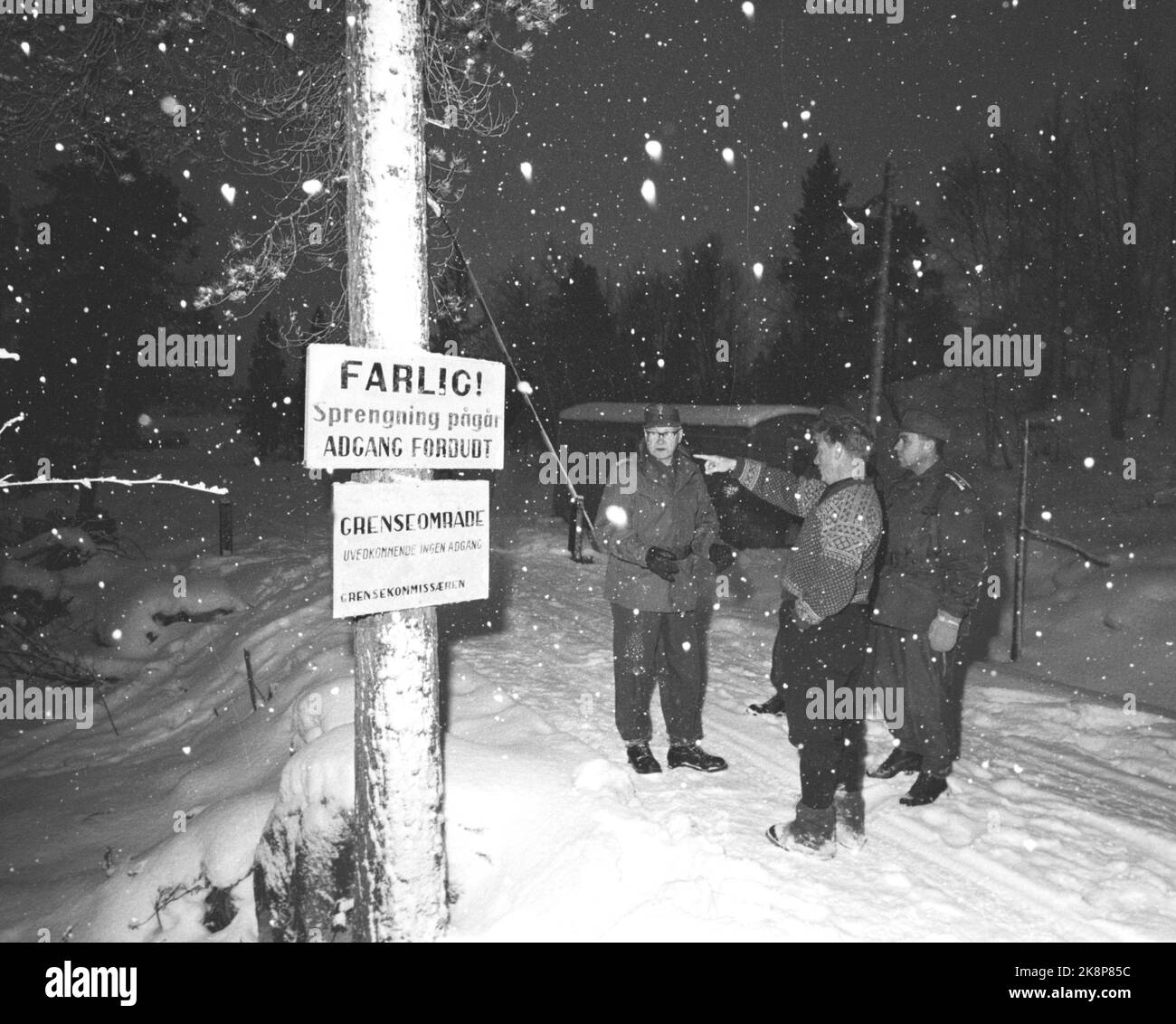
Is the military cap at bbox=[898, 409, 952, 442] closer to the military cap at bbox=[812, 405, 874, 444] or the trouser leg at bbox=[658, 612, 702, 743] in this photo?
the military cap at bbox=[812, 405, 874, 444]

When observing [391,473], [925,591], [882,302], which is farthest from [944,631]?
[882,302]

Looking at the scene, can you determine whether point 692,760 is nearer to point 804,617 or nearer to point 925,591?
point 804,617

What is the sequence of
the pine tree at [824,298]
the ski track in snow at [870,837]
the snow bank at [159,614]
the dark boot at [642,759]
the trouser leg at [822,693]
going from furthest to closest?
1. the pine tree at [824,298]
2. the snow bank at [159,614]
3. the dark boot at [642,759]
4. the trouser leg at [822,693]
5. the ski track in snow at [870,837]

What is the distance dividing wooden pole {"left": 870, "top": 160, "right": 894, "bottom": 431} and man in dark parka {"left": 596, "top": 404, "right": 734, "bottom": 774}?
1193 centimetres

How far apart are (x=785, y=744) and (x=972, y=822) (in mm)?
1271

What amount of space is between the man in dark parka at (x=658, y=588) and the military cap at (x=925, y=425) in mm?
1281

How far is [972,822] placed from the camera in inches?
162

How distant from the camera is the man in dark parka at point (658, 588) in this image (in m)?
4.38

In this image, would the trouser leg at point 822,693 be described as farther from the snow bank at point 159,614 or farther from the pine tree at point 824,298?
the pine tree at point 824,298

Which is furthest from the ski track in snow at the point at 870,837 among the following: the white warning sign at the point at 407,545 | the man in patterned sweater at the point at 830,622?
the white warning sign at the point at 407,545

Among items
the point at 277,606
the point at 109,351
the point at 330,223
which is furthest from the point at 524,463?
the point at 330,223

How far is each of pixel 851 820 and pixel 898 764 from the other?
3.38 ft

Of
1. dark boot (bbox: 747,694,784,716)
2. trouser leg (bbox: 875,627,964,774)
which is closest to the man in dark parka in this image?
trouser leg (bbox: 875,627,964,774)

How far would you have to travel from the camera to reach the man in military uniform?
433 centimetres
